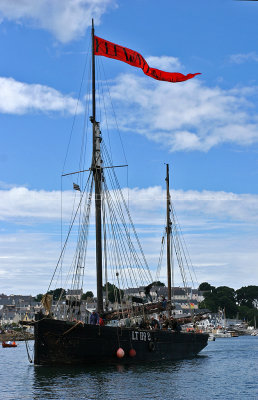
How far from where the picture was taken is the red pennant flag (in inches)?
1740

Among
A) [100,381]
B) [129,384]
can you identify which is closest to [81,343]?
[100,381]

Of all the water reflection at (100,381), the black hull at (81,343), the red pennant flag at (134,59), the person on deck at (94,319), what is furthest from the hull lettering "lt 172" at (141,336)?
the red pennant flag at (134,59)

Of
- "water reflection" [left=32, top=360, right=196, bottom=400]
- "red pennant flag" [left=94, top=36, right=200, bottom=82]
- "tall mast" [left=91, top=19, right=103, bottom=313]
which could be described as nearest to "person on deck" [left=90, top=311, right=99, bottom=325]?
"tall mast" [left=91, top=19, right=103, bottom=313]

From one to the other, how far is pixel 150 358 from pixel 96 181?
14.1 meters

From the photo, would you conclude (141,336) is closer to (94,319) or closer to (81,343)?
(94,319)

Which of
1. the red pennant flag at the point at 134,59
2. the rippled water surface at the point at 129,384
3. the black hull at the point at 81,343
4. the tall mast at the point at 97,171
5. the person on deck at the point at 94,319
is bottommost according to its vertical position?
the rippled water surface at the point at 129,384

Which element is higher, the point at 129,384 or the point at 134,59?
the point at 134,59

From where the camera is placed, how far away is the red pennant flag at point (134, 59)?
1740 inches

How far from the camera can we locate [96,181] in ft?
145

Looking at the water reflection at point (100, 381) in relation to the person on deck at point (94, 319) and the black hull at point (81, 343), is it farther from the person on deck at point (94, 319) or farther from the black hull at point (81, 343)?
the person on deck at point (94, 319)

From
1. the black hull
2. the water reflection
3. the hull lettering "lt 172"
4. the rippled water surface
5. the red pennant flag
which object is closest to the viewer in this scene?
the water reflection

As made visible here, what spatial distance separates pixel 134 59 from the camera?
44.3 metres

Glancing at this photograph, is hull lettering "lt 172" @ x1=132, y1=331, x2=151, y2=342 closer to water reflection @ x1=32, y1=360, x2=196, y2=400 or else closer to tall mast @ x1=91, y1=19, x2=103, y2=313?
water reflection @ x1=32, y1=360, x2=196, y2=400

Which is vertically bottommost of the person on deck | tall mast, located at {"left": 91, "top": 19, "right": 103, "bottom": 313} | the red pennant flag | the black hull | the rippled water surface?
the rippled water surface
